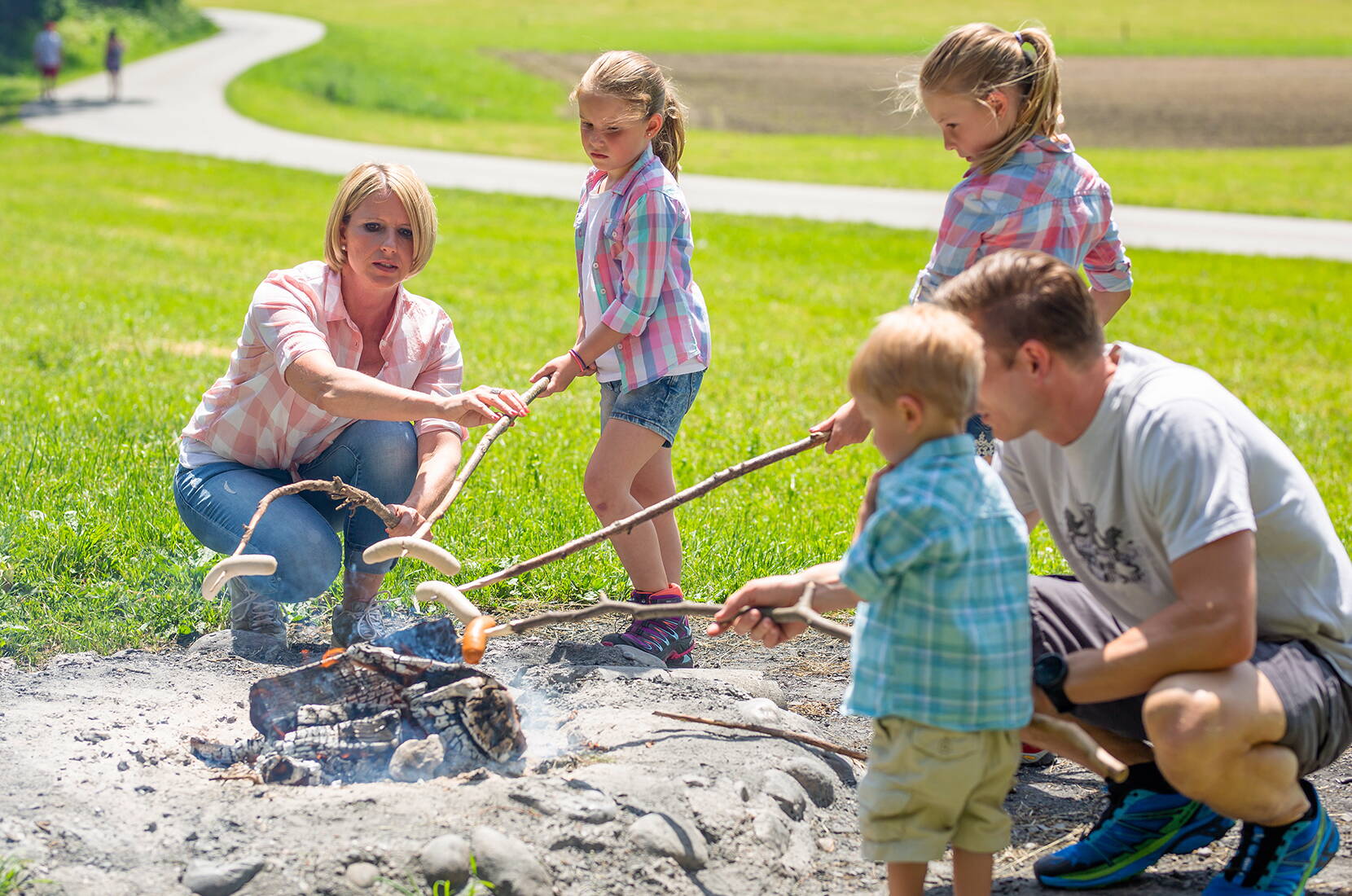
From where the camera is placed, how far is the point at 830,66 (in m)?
36.0

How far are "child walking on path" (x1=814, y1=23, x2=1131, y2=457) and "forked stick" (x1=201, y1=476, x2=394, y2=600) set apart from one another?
1.18 m

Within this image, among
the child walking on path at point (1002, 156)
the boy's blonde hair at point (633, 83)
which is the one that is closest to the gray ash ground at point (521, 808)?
the child walking on path at point (1002, 156)

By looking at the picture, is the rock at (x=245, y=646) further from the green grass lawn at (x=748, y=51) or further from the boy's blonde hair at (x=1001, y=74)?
the green grass lawn at (x=748, y=51)

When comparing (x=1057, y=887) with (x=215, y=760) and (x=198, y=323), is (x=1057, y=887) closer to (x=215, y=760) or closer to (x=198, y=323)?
(x=215, y=760)

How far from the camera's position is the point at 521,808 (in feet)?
8.77

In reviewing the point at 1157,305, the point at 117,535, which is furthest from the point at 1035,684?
the point at 1157,305

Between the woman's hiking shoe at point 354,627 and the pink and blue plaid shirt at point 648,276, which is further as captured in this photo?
the woman's hiking shoe at point 354,627

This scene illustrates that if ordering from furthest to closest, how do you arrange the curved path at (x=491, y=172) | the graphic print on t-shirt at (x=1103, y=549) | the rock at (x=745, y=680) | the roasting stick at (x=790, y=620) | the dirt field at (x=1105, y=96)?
the dirt field at (x=1105, y=96)
the curved path at (x=491, y=172)
the rock at (x=745, y=680)
the graphic print on t-shirt at (x=1103, y=549)
the roasting stick at (x=790, y=620)

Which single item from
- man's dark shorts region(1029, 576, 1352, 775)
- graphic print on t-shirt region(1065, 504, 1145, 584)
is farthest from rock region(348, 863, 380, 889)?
graphic print on t-shirt region(1065, 504, 1145, 584)

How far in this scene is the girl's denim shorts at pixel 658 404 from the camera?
3.83 meters

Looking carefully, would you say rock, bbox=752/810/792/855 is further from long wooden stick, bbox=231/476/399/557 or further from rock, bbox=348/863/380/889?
long wooden stick, bbox=231/476/399/557

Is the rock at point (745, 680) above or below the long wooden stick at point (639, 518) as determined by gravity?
below

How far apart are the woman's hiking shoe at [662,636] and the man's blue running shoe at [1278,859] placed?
5.52ft

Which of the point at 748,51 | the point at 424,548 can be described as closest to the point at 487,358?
the point at 424,548
